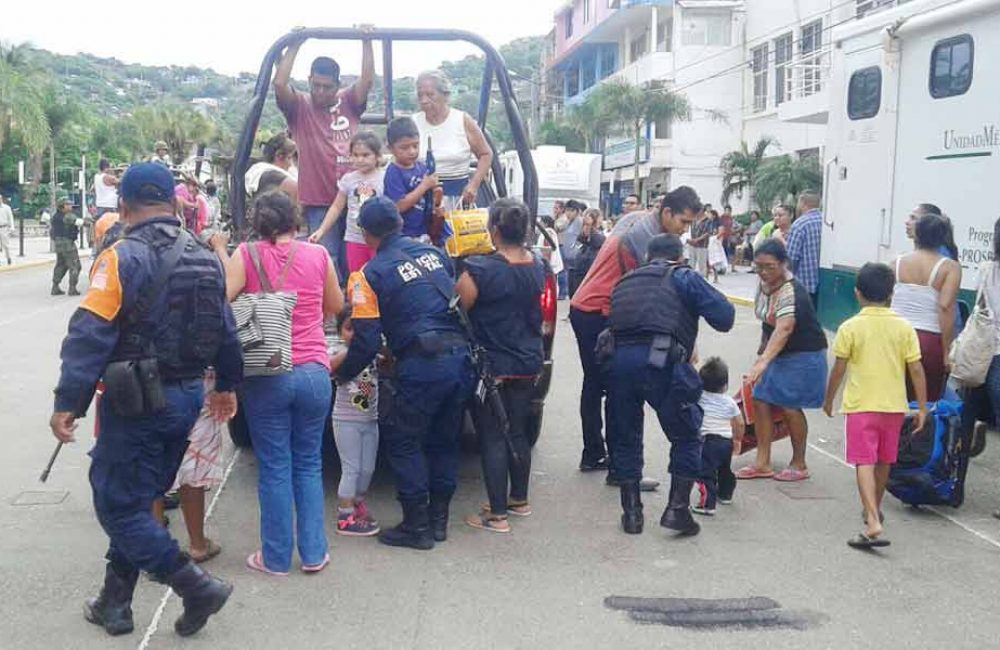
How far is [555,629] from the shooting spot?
4.52 meters

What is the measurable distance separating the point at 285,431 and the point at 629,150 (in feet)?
133

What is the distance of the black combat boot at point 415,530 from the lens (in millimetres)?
5535

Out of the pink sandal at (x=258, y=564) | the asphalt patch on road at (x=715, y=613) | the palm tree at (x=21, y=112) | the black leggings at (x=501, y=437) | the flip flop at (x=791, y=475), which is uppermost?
the palm tree at (x=21, y=112)

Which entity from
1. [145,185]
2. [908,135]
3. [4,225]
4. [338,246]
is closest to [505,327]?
[338,246]

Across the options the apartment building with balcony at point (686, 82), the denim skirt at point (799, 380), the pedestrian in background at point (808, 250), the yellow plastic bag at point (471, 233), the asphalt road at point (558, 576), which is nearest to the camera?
the asphalt road at point (558, 576)

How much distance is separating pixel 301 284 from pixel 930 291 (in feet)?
13.0

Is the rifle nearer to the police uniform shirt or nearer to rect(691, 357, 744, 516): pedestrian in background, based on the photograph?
the police uniform shirt

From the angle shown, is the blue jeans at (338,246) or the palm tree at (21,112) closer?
the blue jeans at (338,246)

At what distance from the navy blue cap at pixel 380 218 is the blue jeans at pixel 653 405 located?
142cm

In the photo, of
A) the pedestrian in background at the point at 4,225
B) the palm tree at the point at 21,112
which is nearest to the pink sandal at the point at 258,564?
the pedestrian in background at the point at 4,225

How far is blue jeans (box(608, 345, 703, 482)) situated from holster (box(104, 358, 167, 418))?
259 centimetres

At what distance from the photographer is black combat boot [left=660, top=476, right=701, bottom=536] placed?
5777 mm

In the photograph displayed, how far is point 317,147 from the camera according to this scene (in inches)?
281

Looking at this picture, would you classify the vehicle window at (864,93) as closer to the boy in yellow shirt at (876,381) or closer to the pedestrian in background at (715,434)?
the boy in yellow shirt at (876,381)
